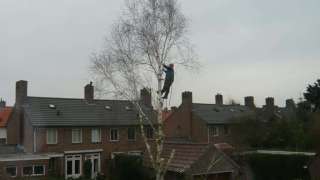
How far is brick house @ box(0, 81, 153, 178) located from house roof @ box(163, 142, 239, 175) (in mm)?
6466

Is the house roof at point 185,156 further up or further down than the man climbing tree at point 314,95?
further down

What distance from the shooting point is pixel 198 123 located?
52844 millimetres

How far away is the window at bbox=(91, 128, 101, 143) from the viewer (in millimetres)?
43438

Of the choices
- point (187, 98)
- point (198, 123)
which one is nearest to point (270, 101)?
point (198, 123)

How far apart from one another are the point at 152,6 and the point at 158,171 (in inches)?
343

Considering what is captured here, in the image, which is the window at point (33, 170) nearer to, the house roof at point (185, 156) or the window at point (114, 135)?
the window at point (114, 135)

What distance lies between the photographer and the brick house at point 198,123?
172 feet

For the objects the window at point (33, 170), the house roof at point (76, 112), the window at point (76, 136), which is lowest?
the window at point (33, 170)

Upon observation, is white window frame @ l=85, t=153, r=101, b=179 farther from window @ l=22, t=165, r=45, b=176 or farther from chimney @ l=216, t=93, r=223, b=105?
chimney @ l=216, t=93, r=223, b=105

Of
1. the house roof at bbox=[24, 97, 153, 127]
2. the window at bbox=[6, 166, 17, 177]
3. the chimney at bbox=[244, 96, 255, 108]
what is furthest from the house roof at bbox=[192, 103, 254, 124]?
the window at bbox=[6, 166, 17, 177]

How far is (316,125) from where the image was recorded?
4191cm

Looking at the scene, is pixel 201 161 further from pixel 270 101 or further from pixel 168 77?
pixel 270 101

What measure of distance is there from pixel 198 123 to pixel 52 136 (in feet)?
61.3

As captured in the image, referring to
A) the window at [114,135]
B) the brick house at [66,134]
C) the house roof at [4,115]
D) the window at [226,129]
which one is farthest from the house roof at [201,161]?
the house roof at [4,115]
